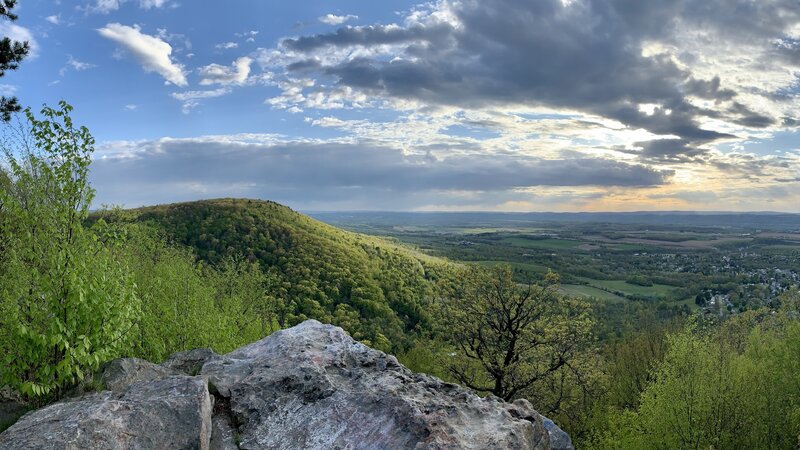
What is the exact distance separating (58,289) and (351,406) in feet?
28.4

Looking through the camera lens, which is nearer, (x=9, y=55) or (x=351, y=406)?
(x=351, y=406)

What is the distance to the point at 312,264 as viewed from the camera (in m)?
90.6

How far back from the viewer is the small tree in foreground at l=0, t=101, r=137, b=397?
11.9 metres

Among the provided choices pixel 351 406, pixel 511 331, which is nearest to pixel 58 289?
pixel 351 406

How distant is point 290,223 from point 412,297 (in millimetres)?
39788

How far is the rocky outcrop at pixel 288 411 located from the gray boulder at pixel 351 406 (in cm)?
3

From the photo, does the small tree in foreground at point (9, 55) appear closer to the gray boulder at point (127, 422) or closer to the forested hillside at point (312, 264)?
the gray boulder at point (127, 422)

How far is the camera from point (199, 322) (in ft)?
74.5

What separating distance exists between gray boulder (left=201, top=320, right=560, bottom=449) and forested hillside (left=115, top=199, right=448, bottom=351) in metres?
54.6

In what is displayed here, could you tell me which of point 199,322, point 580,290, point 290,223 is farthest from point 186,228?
point 580,290

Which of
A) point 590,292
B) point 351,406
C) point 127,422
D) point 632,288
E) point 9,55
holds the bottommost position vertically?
point 632,288

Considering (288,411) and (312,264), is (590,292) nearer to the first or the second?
(312,264)

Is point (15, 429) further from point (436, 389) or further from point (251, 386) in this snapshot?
point (436, 389)

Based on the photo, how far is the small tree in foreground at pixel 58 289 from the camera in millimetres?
11945
